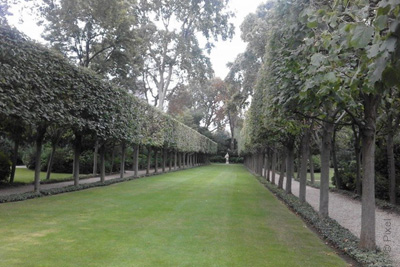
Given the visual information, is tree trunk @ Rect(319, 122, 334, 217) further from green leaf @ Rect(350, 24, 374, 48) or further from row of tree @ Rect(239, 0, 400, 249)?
green leaf @ Rect(350, 24, 374, 48)

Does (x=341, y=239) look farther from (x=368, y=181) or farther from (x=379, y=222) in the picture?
(x=379, y=222)

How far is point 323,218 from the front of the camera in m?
8.45

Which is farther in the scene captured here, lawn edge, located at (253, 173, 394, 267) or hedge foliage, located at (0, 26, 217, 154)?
hedge foliage, located at (0, 26, 217, 154)

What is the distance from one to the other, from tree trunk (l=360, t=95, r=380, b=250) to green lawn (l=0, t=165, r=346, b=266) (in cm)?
73

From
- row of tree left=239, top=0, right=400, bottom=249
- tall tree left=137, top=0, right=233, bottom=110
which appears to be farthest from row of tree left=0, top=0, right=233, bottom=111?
row of tree left=239, top=0, right=400, bottom=249

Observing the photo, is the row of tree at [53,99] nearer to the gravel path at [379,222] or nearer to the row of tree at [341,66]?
the row of tree at [341,66]

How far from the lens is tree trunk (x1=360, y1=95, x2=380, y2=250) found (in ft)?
18.7

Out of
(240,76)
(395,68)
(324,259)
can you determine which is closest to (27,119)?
(324,259)

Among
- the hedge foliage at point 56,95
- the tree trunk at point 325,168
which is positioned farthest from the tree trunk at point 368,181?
the hedge foliage at point 56,95

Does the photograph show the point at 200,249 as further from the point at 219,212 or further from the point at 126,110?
the point at 126,110

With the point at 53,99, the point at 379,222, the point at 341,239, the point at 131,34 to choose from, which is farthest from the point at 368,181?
the point at 131,34

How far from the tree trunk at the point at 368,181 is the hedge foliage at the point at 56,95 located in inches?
358

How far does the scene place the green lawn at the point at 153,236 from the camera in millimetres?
5016

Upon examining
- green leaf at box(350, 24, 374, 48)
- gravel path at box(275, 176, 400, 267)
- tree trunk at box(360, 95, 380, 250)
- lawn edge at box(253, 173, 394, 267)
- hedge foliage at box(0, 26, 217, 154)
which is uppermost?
hedge foliage at box(0, 26, 217, 154)
